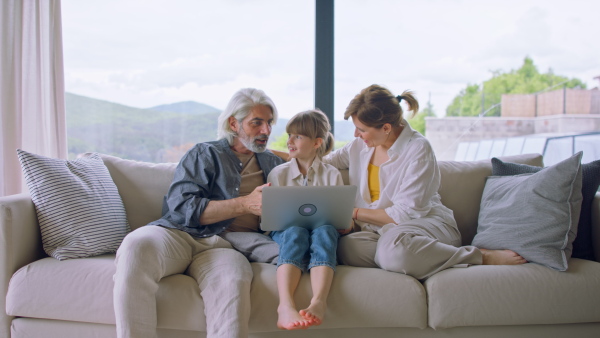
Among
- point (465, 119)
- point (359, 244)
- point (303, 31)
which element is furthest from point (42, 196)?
point (465, 119)

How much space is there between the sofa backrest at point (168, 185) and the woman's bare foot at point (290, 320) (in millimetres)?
942

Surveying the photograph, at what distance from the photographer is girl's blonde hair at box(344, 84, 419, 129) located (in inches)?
89.9

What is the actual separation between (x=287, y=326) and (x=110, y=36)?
229 cm

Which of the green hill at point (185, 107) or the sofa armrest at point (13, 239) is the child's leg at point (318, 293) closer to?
the sofa armrest at point (13, 239)

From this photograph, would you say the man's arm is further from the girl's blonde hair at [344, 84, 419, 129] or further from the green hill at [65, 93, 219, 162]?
the green hill at [65, 93, 219, 162]

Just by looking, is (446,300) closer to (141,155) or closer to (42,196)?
(42,196)

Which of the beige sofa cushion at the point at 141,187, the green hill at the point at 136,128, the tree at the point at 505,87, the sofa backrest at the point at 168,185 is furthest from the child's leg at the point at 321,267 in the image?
the tree at the point at 505,87

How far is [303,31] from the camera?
10.8 ft

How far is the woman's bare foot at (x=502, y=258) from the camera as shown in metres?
2.08

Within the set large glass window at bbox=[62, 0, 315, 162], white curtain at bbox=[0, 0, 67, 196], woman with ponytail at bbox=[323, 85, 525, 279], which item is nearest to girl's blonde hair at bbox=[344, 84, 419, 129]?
woman with ponytail at bbox=[323, 85, 525, 279]

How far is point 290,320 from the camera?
5.72ft

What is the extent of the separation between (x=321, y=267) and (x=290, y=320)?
0.82 feet

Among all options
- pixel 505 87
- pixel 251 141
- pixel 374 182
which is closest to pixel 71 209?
pixel 251 141

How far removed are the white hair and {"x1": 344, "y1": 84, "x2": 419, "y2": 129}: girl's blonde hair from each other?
15.5 inches
